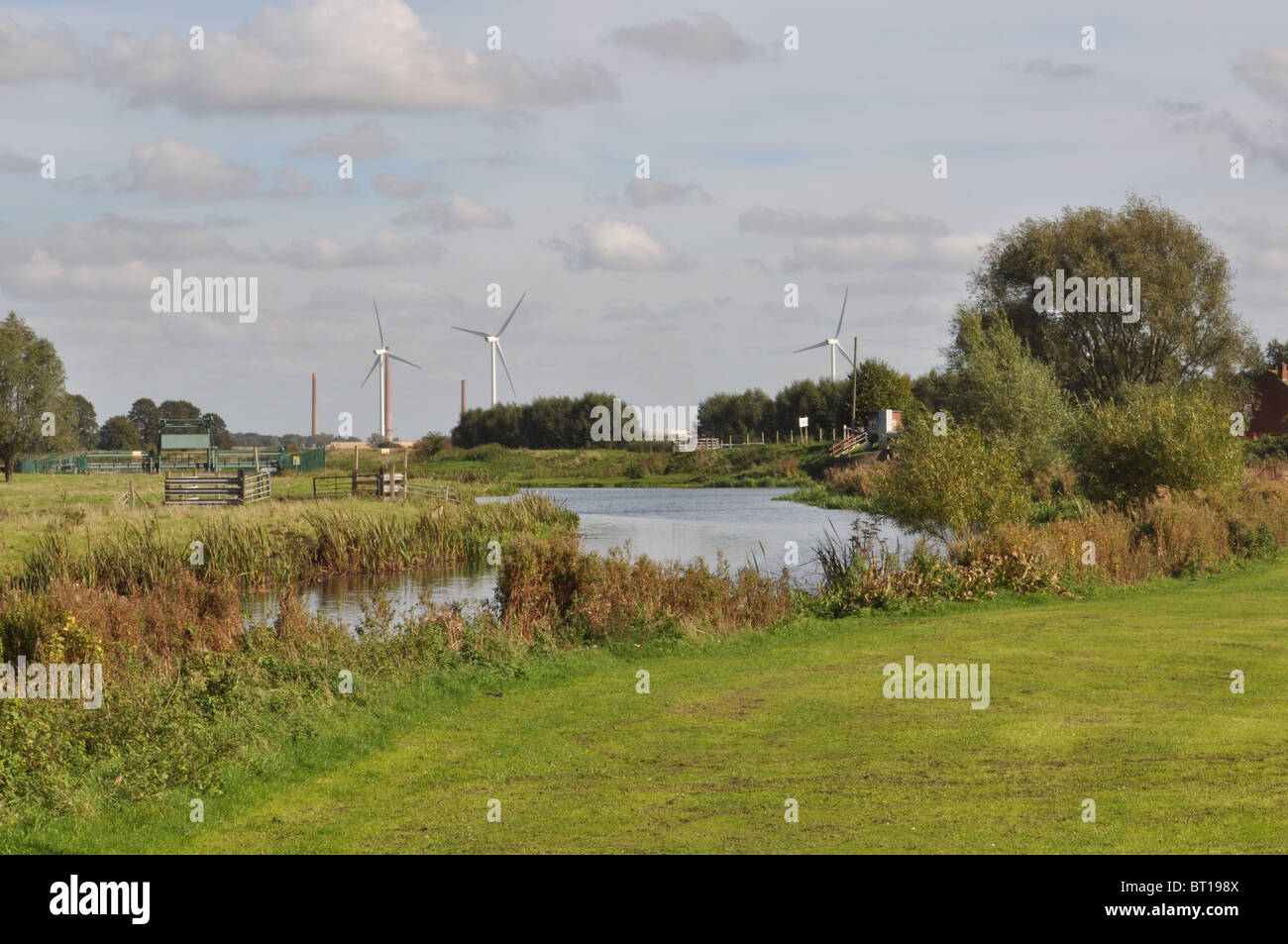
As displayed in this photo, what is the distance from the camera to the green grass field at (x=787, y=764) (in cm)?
1038

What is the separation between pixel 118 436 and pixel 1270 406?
533ft

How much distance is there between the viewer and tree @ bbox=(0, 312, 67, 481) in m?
75.4

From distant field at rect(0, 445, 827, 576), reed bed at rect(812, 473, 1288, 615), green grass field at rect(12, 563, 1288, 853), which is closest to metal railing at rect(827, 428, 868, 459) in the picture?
distant field at rect(0, 445, 827, 576)

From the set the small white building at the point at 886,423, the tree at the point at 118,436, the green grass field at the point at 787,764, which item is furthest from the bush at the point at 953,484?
the tree at the point at 118,436

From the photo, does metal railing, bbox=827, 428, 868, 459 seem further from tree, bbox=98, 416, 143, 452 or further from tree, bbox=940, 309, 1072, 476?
tree, bbox=98, 416, 143, 452

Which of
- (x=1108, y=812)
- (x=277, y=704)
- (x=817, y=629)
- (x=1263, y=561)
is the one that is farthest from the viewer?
(x=1263, y=561)

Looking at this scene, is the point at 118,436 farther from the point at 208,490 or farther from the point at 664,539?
the point at 664,539

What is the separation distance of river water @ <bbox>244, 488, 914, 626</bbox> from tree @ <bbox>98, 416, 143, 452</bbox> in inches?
4603
